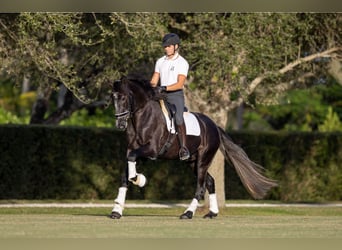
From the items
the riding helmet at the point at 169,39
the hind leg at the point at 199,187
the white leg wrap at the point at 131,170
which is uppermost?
the riding helmet at the point at 169,39

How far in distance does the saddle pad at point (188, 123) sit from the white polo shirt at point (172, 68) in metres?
0.41

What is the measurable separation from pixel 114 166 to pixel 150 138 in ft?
36.1

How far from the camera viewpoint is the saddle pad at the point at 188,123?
56.8ft

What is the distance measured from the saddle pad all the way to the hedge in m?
9.94

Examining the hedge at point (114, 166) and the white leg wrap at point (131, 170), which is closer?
the white leg wrap at point (131, 170)

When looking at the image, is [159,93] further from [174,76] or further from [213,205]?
[213,205]

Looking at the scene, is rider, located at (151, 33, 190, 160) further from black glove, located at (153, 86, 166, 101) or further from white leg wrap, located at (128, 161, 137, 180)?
white leg wrap, located at (128, 161, 137, 180)

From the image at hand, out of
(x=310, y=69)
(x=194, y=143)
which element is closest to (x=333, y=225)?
(x=194, y=143)

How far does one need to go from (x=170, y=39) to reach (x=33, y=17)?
3206mm

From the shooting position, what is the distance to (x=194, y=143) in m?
17.9

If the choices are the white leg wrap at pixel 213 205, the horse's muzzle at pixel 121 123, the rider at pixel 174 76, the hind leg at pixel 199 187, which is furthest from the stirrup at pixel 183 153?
the horse's muzzle at pixel 121 123

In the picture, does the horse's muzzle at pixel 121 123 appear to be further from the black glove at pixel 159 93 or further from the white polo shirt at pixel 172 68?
the white polo shirt at pixel 172 68

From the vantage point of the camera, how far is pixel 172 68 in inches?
675

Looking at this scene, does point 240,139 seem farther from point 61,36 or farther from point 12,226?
point 12,226
